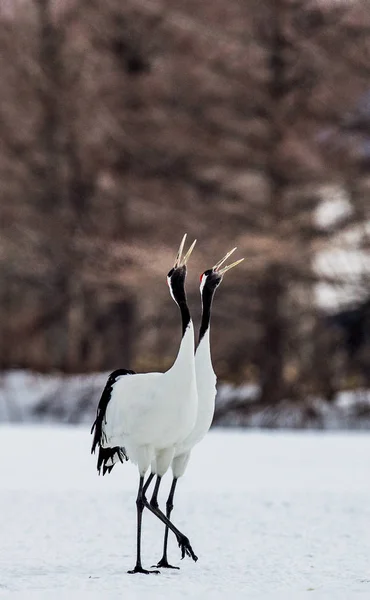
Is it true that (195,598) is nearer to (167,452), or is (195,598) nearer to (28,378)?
(167,452)

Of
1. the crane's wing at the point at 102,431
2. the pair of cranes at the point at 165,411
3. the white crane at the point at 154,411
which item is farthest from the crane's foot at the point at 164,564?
the crane's wing at the point at 102,431

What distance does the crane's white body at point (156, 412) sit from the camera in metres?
7.54

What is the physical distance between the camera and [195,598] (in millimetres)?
6555

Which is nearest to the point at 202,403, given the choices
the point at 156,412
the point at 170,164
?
the point at 156,412

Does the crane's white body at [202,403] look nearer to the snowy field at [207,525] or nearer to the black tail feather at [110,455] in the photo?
the black tail feather at [110,455]

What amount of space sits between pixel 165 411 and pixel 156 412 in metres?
0.06

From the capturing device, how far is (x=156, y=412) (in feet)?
25.0

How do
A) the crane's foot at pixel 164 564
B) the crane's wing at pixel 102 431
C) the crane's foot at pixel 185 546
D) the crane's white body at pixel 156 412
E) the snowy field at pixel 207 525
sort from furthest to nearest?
the crane's wing at pixel 102 431 < the crane's foot at pixel 164 564 < the crane's foot at pixel 185 546 < the crane's white body at pixel 156 412 < the snowy field at pixel 207 525

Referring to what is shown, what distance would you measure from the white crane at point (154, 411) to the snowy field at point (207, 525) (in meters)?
0.52

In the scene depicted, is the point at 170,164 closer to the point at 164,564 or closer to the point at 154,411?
the point at 164,564

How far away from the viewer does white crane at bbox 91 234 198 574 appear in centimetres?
754

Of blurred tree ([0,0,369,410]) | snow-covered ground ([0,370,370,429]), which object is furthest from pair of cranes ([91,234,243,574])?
snow-covered ground ([0,370,370,429])

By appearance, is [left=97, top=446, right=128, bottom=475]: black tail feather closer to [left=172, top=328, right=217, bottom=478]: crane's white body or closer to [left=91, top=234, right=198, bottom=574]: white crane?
[left=91, top=234, right=198, bottom=574]: white crane

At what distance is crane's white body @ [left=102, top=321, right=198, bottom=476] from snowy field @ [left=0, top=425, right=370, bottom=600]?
2.22ft
